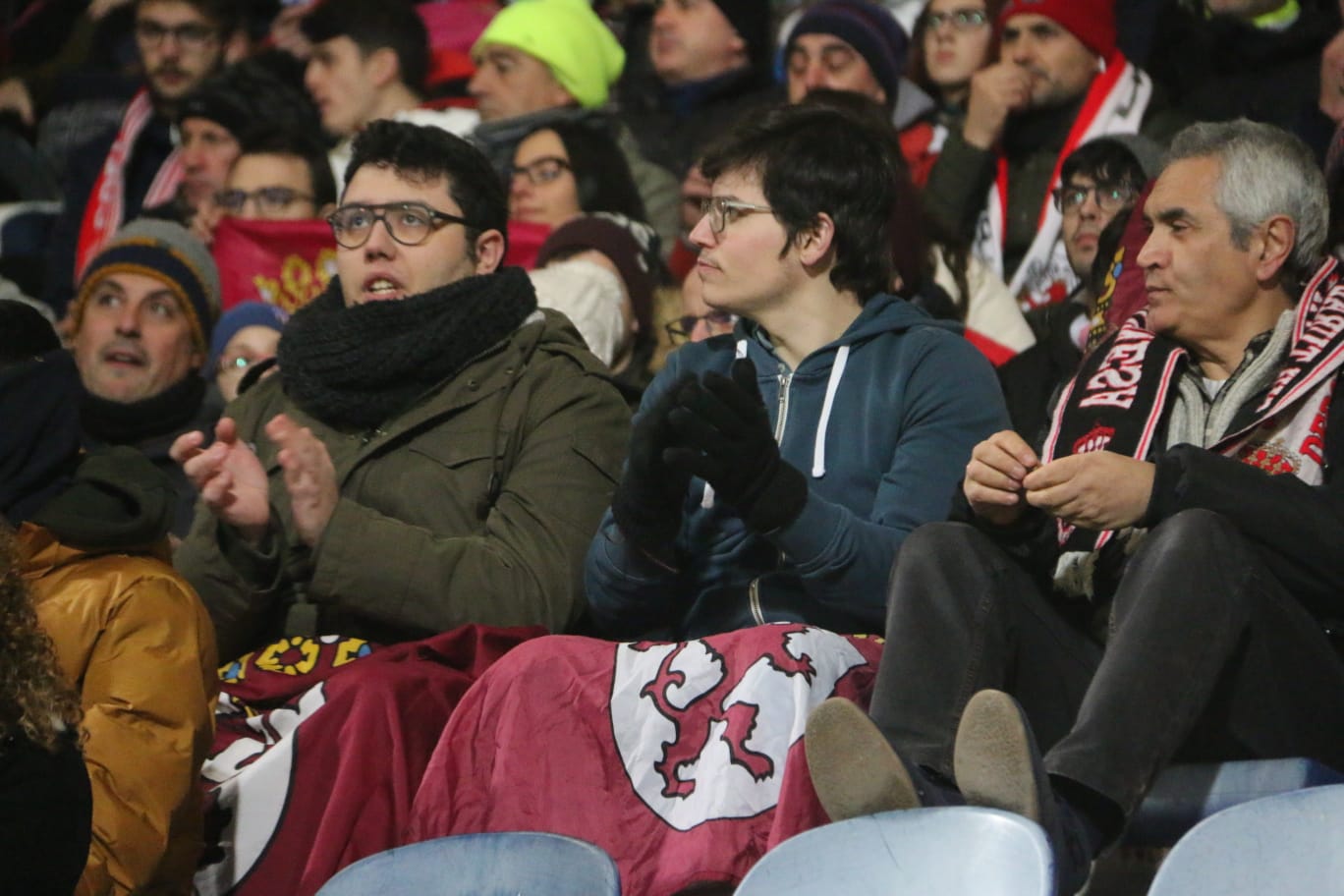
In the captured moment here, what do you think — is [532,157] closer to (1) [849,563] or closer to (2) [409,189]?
(2) [409,189]

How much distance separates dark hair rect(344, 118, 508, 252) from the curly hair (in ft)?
5.06

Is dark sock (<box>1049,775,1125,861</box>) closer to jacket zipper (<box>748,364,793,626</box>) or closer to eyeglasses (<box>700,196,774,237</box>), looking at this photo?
jacket zipper (<box>748,364,793,626</box>)

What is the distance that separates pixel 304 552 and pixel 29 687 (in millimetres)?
1199

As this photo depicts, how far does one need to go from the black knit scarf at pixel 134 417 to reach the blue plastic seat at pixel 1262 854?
3.30 metres

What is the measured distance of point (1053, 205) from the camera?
527cm

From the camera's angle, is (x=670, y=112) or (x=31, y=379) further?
(x=670, y=112)

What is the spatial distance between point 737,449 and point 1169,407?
830 millimetres

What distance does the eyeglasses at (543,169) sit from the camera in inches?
227

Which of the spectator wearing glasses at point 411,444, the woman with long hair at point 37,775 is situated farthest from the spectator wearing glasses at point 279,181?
the woman with long hair at point 37,775

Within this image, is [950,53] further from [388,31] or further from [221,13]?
[221,13]

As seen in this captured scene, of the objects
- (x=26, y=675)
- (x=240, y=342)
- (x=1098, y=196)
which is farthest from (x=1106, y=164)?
(x=26, y=675)

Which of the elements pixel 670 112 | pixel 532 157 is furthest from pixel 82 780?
pixel 670 112

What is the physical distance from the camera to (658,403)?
3.21m

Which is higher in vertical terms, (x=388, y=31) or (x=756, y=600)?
(x=388, y=31)
